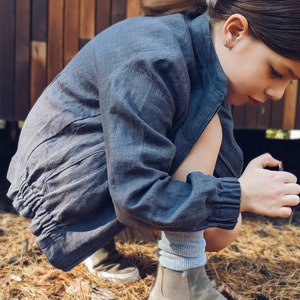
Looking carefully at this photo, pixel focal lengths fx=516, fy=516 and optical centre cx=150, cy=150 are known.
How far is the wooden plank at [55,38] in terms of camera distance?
102 inches

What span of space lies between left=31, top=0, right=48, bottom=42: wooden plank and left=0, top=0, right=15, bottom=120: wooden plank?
0.32ft

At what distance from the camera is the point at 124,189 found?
1.21 metres

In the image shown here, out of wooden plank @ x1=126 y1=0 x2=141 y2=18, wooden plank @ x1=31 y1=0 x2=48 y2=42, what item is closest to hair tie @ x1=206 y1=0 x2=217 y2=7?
wooden plank @ x1=126 y1=0 x2=141 y2=18

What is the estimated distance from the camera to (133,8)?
2.66 metres

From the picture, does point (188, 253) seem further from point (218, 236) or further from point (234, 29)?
point (234, 29)

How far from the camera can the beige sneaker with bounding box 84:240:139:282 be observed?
5.78 feet

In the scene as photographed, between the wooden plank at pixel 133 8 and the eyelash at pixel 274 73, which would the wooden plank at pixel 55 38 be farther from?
the eyelash at pixel 274 73

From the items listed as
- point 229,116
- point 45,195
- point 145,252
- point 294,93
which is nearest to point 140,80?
point 45,195

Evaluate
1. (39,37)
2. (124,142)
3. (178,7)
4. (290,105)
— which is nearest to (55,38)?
(39,37)

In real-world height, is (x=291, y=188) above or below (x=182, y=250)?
above

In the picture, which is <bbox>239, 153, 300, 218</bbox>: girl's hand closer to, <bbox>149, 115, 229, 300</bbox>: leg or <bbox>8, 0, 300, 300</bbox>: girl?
<bbox>8, 0, 300, 300</bbox>: girl

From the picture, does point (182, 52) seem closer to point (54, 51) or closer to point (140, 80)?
point (140, 80)

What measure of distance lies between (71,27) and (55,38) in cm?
10

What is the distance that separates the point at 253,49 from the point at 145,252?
1.04 m
